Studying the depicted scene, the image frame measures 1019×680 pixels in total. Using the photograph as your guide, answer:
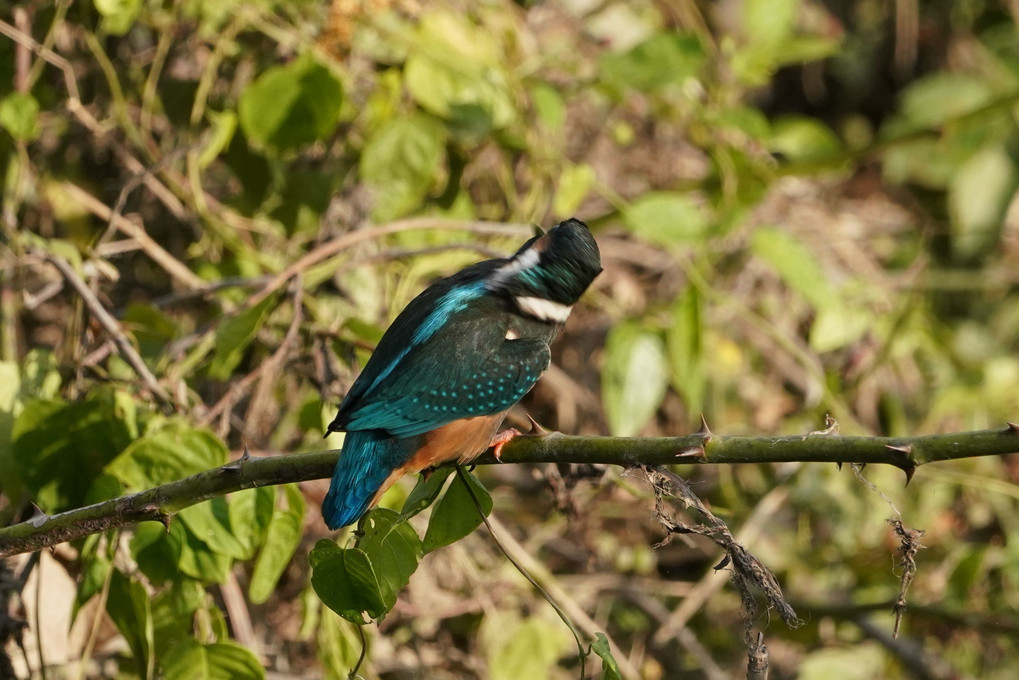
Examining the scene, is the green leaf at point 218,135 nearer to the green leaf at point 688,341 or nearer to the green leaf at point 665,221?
the green leaf at point 665,221

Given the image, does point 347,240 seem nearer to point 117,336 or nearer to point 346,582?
point 117,336

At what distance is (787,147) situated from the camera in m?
4.30

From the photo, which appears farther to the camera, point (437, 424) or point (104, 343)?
point (104, 343)

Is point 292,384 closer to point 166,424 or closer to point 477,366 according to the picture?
point 166,424

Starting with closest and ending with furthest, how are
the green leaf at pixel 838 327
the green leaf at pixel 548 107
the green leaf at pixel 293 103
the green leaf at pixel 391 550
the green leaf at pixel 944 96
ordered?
1. the green leaf at pixel 391 550
2. the green leaf at pixel 293 103
3. the green leaf at pixel 548 107
4. the green leaf at pixel 838 327
5. the green leaf at pixel 944 96

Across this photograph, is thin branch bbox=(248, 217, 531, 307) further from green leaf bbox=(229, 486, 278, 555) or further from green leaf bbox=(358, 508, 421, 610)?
green leaf bbox=(358, 508, 421, 610)

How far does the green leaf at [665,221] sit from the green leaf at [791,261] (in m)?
0.25

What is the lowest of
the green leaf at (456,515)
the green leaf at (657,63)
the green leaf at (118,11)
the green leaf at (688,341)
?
the green leaf at (688,341)

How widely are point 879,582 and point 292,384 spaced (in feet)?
7.87

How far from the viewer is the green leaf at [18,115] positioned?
3066mm

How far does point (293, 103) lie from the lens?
11.0 ft

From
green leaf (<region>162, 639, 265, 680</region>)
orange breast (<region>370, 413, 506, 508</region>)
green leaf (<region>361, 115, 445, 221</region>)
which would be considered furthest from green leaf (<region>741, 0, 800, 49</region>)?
green leaf (<region>162, 639, 265, 680</region>)

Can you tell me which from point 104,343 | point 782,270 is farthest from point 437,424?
point 782,270

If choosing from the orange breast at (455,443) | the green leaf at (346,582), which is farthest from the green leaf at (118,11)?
the green leaf at (346,582)
